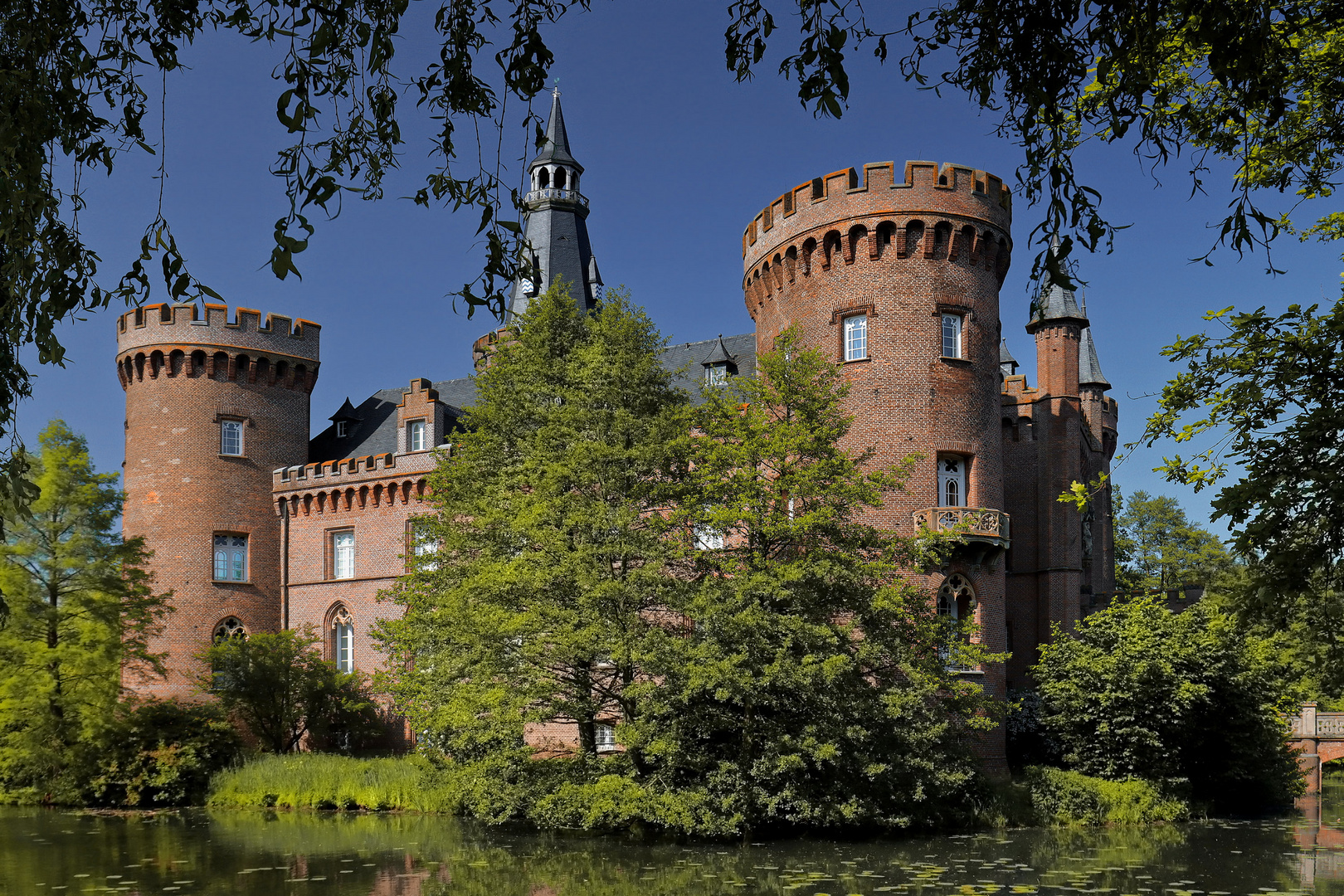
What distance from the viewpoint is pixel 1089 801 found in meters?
24.3

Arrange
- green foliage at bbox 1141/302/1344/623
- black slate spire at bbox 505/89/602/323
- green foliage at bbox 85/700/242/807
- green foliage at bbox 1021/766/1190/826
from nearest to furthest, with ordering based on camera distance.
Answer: green foliage at bbox 1141/302/1344/623, green foliage at bbox 1021/766/1190/826, green foliage at bbox 85/700/242/807, black slate spire at bbox 505/89/602/323

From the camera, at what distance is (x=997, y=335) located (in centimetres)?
2748

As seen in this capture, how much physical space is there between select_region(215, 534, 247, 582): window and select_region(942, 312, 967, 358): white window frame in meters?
23.6

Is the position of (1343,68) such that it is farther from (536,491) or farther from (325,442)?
(325,442)

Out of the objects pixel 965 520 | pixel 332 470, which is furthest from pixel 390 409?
pixel 965 520

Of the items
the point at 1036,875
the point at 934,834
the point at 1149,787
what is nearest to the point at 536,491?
the point at 934,834

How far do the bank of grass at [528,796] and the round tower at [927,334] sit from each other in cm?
175

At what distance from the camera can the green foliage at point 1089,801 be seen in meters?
24.0

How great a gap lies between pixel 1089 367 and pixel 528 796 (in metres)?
25.0

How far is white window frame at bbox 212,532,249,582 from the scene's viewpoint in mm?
37250

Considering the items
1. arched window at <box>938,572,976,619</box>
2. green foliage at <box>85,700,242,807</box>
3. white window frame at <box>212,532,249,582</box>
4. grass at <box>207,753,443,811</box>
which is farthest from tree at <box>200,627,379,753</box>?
arched window at <box>938,572,976,619</box>

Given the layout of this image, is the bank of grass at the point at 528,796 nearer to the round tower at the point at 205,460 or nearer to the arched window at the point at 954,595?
the arched window at the point at 954,595

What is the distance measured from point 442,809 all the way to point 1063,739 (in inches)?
563

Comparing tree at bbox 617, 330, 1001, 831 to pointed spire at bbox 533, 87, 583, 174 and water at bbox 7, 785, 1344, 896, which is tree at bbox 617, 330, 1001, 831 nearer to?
water at bbox 7, 785, 1344, 896
